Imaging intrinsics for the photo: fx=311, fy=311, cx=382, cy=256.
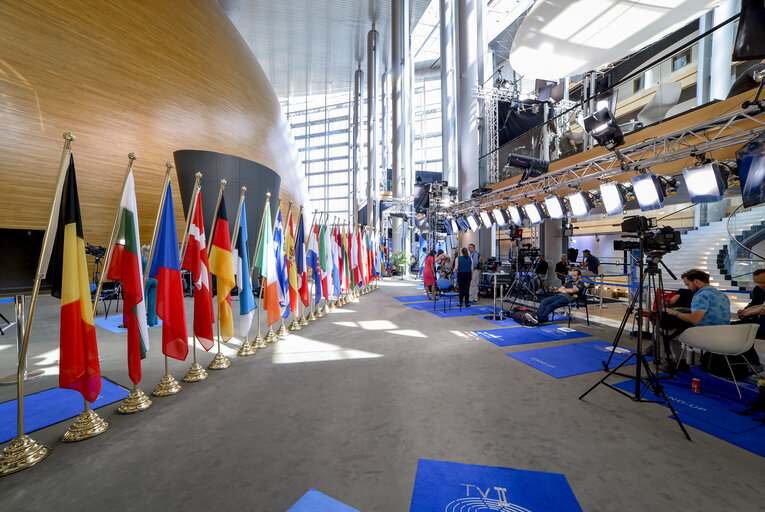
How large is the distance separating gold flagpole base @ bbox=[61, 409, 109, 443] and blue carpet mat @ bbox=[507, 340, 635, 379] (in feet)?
15.1

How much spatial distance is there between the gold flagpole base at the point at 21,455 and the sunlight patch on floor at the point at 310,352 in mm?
2288

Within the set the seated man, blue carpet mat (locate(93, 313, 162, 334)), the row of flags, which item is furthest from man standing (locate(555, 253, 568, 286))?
blue carpet mat (locate(93, 313, 162, 334))

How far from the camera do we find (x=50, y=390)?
3.33m

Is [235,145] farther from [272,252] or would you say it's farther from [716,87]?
[716,87]

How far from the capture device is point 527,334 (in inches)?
230

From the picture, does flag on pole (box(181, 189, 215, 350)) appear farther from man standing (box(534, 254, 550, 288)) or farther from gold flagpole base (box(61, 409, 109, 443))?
man standing (box(534, 254, 550, 288))

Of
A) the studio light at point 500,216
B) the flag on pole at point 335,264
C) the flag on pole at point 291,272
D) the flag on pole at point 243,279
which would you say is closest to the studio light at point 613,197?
the studio light at point 500,216

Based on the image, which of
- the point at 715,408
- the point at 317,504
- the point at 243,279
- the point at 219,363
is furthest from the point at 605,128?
the point at 219,363

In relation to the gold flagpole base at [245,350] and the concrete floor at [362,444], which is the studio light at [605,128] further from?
the gold flagpole base at [245,350]

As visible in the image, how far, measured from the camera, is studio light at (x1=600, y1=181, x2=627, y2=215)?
6.13 metres

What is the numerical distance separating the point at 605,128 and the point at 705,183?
1.71m

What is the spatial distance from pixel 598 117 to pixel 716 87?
540cm

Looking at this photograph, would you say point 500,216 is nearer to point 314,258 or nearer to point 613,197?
point 613,197

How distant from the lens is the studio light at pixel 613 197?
6133 millimetres
